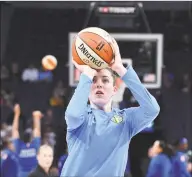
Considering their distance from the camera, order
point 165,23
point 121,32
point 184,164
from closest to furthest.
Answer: point 184,164, point 121,32, point 165,23

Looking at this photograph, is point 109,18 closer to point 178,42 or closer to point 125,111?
point 178,42

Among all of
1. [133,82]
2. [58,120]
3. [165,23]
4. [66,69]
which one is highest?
[133,82]

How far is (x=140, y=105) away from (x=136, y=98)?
5 cm

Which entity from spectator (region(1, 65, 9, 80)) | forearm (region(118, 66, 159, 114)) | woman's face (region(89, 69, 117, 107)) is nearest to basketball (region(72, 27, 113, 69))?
woman's face (region(89, 69, 117, 107))

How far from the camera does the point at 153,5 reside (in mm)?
10320

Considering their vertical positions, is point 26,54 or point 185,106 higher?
point 26,54

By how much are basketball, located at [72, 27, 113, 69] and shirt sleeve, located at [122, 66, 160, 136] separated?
18 cm

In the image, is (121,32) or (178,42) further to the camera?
(178,42)

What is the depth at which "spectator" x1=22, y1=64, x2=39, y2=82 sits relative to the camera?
13719mm

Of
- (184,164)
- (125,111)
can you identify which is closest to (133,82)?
(125,111)

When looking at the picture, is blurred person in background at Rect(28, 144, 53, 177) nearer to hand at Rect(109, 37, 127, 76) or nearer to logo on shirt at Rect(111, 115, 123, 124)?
logo on shirt at Rect(111, 115, 123, 124)

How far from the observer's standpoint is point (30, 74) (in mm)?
13859

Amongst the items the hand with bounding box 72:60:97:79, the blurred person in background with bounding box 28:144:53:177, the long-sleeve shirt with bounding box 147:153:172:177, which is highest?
the hand with bounding box 72:60:97:79

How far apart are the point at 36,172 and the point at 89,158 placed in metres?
2.81
